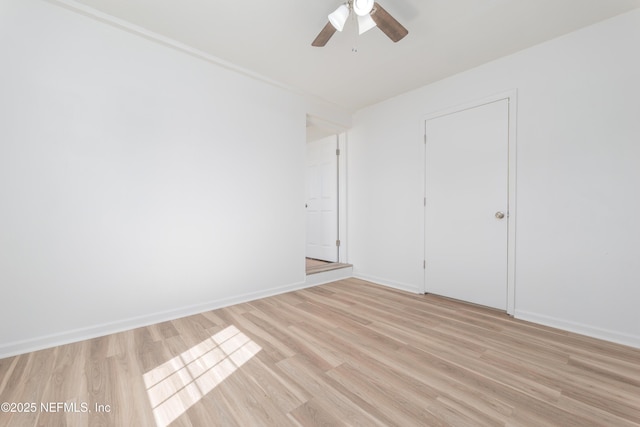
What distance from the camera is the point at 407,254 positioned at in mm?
3422

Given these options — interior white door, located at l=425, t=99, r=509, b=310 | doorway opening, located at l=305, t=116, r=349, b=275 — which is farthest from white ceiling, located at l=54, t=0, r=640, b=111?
doorway opening, located at l=305, t=116, r=349, b=275

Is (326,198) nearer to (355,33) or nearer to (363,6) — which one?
(355,33)

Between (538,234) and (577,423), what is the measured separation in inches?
63.0

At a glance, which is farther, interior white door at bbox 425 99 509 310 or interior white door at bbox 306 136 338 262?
interior white door at bbox 306 136 338 262

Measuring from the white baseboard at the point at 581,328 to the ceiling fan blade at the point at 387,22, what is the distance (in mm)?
2631

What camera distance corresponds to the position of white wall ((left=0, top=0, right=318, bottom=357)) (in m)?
1.84

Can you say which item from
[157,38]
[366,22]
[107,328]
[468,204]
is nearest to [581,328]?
[468,204]

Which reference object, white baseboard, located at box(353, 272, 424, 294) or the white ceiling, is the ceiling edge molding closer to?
the white ceiling

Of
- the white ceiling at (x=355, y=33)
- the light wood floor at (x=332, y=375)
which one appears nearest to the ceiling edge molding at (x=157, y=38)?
the white ceiling at (x=355, y=33)

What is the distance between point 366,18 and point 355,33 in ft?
1.44

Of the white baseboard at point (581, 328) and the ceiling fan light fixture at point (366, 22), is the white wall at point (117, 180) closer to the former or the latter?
the ceiling fan light fixture at point (366, 22)

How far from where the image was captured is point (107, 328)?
211 cm

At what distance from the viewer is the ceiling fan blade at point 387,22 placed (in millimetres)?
1724

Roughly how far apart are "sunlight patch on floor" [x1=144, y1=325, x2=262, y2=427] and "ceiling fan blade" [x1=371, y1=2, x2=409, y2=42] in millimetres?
2411
